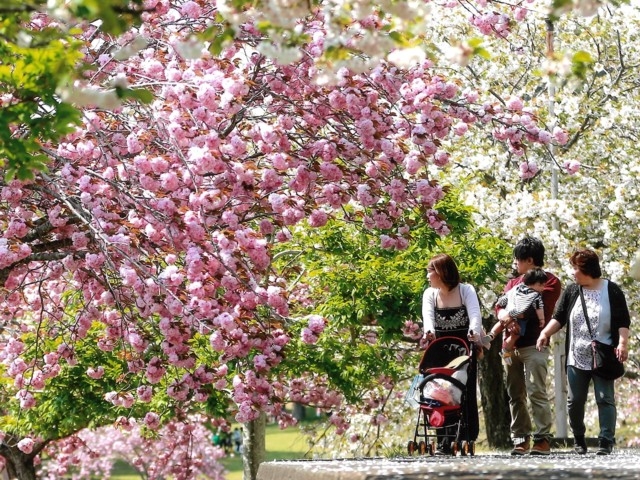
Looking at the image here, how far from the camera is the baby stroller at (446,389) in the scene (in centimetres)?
958

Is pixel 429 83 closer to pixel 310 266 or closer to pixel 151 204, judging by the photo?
pixel 151 204

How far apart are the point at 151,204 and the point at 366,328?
985 cm

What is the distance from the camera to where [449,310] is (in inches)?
384

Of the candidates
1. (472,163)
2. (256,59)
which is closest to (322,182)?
(256,59)

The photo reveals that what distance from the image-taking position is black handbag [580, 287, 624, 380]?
9344 millimetres

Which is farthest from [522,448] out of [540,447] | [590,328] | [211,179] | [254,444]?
[254,444]

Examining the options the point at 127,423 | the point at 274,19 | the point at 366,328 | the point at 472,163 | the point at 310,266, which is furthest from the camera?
the point at 472,163

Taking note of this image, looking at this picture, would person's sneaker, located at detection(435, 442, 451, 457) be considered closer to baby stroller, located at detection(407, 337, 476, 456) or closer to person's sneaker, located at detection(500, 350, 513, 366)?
baby stroller, located at detection(407, 337, 476, 456)

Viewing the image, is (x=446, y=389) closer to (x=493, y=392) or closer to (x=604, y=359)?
(x=604, y=359)

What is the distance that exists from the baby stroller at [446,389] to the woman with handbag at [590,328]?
2.23ft

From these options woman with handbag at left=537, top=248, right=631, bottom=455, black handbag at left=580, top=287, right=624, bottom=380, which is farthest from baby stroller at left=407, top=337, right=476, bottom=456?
black handbag at left=580, top=287, right=624, bottom=380

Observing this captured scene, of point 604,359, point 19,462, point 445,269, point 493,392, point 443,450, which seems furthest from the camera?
point 19,462

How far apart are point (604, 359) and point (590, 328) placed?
10.4 inches

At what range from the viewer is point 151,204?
30.7 feet
